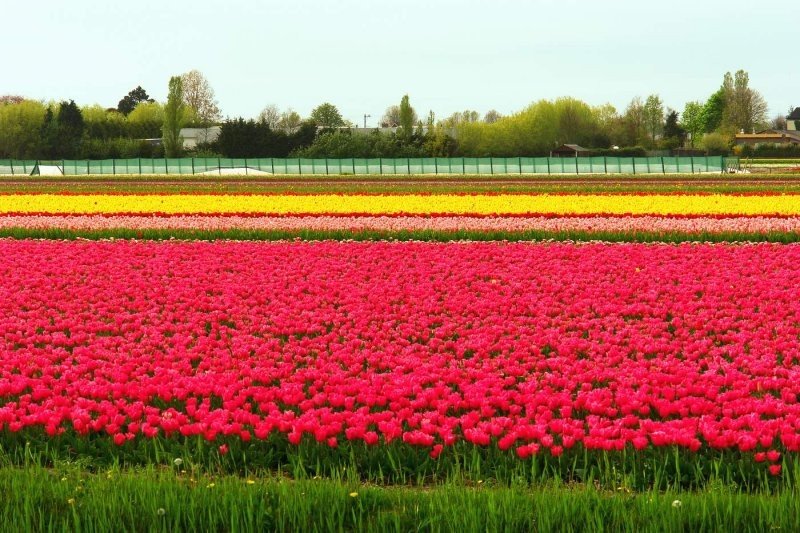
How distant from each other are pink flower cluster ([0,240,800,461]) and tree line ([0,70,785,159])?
69.6m

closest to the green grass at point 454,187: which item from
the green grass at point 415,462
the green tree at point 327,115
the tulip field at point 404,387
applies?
the tulip field at point 404,387

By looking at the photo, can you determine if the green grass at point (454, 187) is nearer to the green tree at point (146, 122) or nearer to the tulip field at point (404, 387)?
the tulip field at point (404, 387)

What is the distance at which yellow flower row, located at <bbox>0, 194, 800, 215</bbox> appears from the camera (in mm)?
26031

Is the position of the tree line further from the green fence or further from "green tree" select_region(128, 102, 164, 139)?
the green fence

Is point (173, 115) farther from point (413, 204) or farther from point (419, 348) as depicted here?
point (419, 348)

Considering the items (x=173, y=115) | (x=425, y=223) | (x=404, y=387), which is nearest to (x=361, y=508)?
(x=404, y=387)

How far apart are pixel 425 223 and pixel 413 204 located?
6.77m

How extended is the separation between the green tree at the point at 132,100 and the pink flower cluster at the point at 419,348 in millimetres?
170161

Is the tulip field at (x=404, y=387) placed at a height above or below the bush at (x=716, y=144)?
below

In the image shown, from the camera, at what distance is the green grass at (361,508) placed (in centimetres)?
532

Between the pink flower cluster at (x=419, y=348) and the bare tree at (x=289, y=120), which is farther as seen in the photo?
the bare tree at (x=289, y=120)

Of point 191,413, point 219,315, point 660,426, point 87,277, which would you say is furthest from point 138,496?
point 87,277

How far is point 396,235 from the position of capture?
20484 millimetres

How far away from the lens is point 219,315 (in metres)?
11.7
